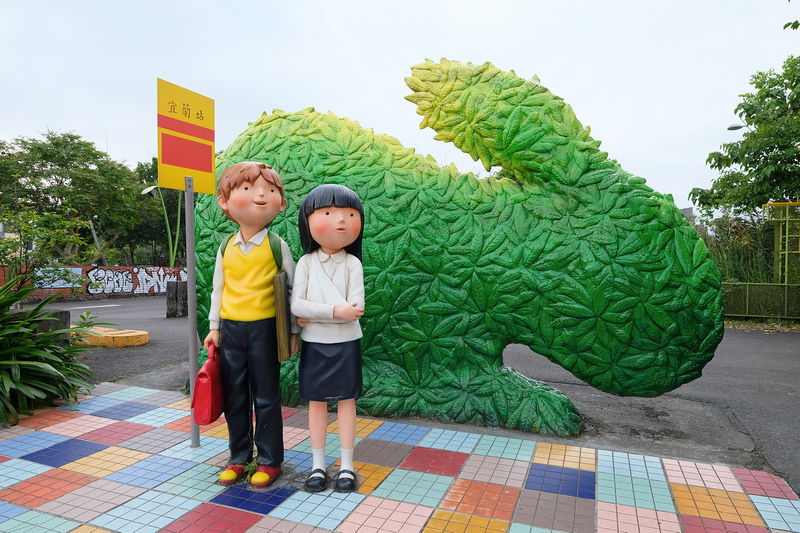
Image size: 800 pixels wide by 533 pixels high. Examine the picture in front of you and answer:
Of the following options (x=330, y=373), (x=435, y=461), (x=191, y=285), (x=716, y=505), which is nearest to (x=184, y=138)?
(x=191, y=285)

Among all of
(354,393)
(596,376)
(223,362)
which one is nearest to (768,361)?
(596,376)

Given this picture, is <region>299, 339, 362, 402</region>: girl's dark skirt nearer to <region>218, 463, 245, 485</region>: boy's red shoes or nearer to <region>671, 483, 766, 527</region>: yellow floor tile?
<region>218, 463, 245, 485</region>: boy's red shoes

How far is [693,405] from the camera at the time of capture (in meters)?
4.91

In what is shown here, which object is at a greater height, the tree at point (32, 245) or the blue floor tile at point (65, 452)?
the tree at point (32, 245)

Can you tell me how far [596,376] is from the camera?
3.71m

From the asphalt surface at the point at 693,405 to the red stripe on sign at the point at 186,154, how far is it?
2.47 m

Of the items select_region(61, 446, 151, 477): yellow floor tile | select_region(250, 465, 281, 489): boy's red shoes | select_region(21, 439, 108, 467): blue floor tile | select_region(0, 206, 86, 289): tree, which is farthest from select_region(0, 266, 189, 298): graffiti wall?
select_region(250, 465, 281, 489): boy's red shoes

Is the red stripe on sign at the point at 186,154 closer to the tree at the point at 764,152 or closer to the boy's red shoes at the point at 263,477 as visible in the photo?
the boy's red shoes at the point at 263,477

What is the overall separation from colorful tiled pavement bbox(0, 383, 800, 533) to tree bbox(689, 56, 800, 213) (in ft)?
36.3

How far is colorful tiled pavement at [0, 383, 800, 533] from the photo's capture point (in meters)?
2.47

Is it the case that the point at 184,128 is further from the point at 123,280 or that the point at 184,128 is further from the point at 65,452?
the point at 123,280

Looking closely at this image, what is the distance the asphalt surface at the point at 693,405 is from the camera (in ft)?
12.1

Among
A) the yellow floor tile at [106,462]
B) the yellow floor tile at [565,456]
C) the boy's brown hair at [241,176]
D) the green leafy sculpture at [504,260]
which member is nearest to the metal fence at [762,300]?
the green leafy sculpture at [504,260]

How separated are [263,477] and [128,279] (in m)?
20.6
